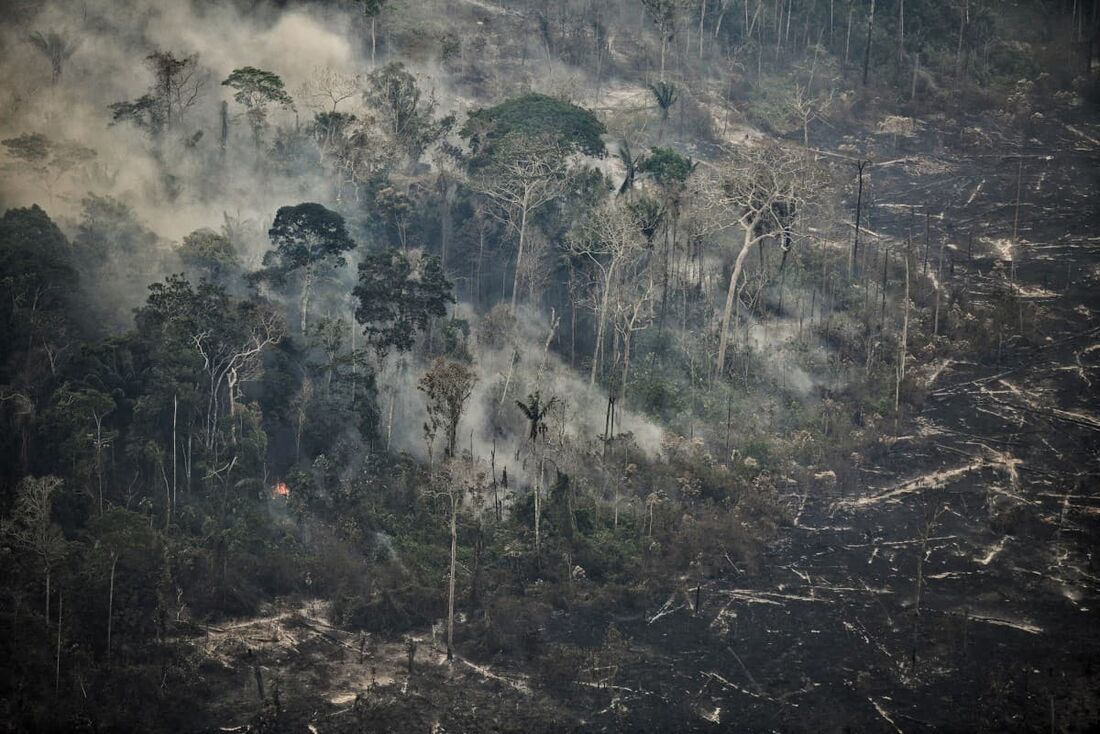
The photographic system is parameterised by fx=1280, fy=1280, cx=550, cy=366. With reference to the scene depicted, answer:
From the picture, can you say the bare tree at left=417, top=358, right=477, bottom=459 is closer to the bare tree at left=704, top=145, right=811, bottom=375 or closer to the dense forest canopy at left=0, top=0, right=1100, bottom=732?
the dense forest canopy at left=0, top=0, right=1100, bottom=732

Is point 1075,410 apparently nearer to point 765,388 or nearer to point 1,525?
point 765,388

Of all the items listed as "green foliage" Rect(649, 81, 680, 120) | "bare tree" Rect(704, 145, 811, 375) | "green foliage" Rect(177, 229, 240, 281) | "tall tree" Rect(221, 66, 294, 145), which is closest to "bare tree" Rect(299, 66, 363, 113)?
"tall tree" Rect(221, 66, 294, 145)

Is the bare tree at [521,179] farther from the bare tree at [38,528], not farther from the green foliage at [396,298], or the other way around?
the bare tree at [38,528]

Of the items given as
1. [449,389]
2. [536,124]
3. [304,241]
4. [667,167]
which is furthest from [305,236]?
[667,167]

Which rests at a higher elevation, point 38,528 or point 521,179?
point 521,179

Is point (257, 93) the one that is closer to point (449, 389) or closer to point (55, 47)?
point (55, 47)

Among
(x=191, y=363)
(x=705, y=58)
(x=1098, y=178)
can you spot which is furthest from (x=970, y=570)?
(x=705, y=58)
